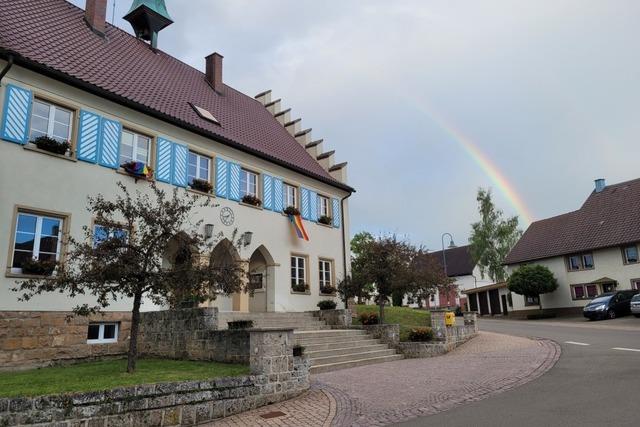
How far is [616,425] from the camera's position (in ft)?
20.6

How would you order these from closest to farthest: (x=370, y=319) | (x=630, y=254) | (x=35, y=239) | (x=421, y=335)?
(x=35, y=239) → (x=421, y=335) → (x=370, y=319) → (x=630, y=254)

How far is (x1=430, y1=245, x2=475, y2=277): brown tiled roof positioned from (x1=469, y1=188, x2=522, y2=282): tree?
859 cm

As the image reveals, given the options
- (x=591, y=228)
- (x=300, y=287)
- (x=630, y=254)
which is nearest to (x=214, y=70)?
(x=300, y=287)

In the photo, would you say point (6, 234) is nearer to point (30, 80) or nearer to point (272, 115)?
point (30, 80)

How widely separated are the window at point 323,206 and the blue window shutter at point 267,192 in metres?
3.71

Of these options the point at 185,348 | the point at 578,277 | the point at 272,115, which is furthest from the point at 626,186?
the point at 185,348

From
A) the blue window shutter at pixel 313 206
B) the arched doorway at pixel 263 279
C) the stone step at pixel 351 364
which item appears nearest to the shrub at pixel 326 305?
the arched doorway at pixel 263 279

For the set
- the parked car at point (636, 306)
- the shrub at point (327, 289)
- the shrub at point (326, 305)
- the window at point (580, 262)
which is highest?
the window at point (580, 262)

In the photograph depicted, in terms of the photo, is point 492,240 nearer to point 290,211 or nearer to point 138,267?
point 290,211

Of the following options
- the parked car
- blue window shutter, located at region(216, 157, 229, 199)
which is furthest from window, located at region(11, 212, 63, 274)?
the parked car

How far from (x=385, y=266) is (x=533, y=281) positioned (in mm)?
22438

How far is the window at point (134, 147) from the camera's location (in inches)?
620

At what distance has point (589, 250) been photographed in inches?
1416

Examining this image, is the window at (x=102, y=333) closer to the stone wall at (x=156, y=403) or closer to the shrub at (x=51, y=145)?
the shrub at (x=51, y=145)
